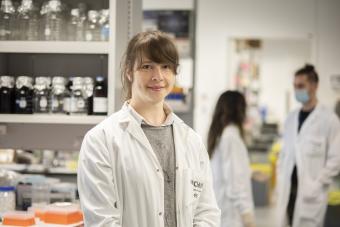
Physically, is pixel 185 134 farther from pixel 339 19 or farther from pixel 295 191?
pixel 339 19

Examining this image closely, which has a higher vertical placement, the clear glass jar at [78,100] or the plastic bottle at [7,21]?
the plastic bottle at [7,21]

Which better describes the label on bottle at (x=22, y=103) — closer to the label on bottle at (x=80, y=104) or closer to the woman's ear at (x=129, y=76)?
the label on bottle at (x=80, y=104)

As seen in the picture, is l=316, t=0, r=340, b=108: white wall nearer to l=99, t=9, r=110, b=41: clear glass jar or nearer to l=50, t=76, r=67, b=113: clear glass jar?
l=99, t=9, r=110, b=41: clear glass jar

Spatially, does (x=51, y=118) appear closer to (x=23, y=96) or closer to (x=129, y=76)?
(x=23, y=96)

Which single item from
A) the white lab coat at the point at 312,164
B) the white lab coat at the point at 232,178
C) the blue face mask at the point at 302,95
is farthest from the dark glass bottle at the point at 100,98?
the blue face mask at the point at 302,95

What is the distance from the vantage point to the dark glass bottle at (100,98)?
3.09 meters

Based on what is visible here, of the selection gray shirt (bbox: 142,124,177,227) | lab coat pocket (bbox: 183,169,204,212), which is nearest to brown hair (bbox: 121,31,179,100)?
gray shirt (bbox: 142,124,177,227)

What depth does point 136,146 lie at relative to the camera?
2264 mm

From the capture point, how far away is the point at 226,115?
425cm

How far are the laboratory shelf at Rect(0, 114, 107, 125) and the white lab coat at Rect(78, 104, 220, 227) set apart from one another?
30.8 inches

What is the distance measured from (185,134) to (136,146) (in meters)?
0.27

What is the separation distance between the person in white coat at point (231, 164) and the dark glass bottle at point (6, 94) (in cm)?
163

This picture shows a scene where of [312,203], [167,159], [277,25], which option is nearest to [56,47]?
[167,159]

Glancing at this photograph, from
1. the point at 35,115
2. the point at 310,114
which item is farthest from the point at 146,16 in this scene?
the point at 35,115
